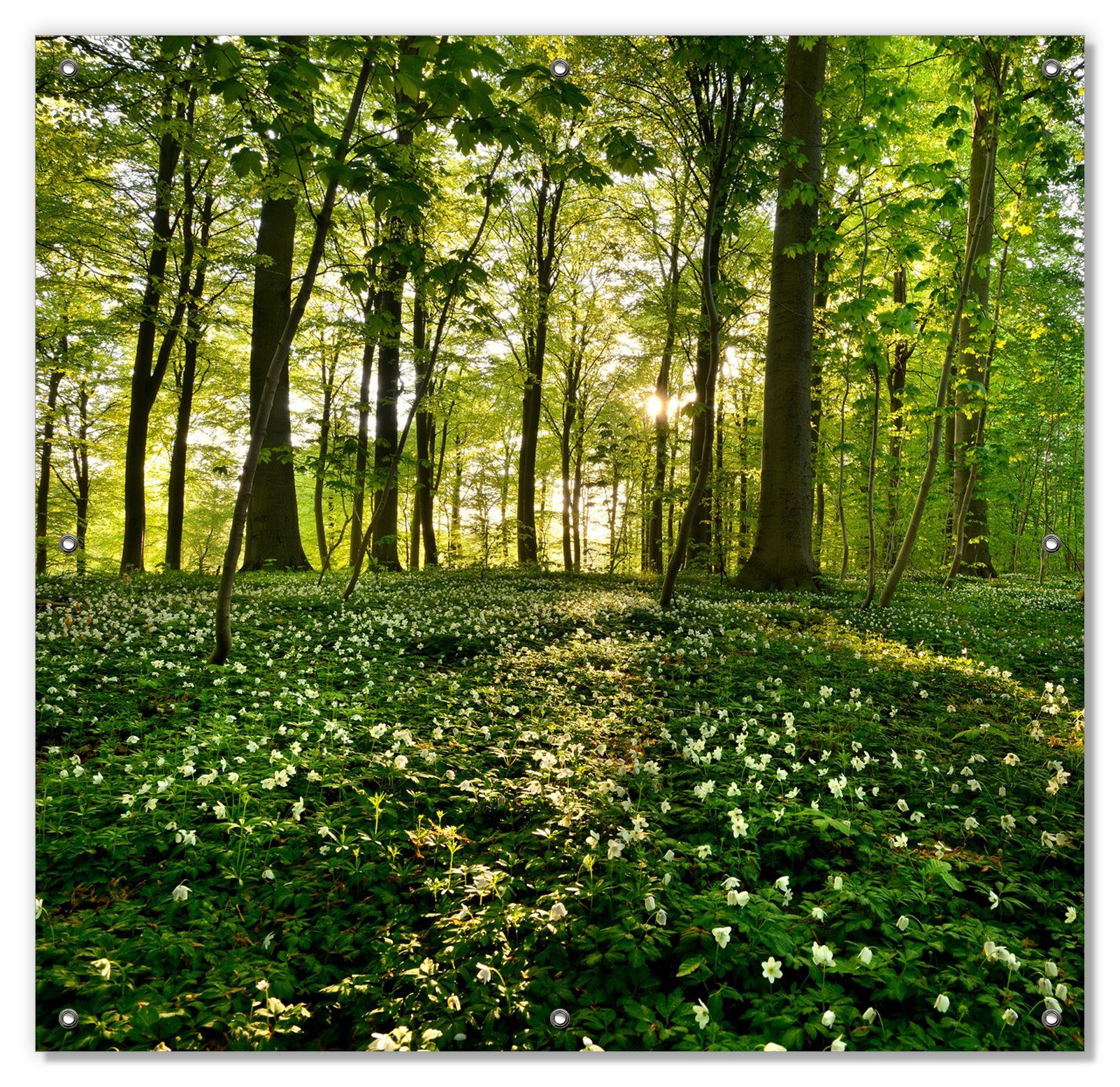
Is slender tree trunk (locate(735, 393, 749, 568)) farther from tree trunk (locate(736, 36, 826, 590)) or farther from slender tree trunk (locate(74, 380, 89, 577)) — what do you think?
slender tree trunk (locate(74, 380, 89, 577))

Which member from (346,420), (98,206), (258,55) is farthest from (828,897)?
(346,420)

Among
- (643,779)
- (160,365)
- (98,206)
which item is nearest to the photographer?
(643,779)

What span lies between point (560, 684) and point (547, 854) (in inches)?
100

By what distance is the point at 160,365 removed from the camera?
1243 cm

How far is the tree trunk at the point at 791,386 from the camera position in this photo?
10.0 metres

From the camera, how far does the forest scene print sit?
80.4 inches

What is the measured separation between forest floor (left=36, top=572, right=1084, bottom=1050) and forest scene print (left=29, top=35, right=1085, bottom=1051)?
0.07ft

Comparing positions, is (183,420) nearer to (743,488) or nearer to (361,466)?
(361,466)

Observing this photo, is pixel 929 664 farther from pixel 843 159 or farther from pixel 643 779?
pixel 843 159

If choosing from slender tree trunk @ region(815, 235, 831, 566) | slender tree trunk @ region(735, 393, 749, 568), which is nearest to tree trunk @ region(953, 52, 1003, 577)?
slender tree trunk @ region(815, 235, 831, 566)

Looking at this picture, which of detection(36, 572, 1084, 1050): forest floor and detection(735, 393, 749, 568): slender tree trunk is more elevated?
detection(735, 393, 749, 568): slender tree trunk

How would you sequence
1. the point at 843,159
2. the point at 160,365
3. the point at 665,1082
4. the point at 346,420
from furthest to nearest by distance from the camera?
the point at 346,420 < the point at 160,365 < the point at 843,159 < the point at 665,1082
